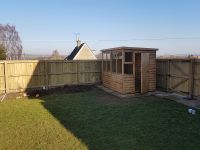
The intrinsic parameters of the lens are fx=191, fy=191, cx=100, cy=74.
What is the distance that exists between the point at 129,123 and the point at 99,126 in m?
0.94

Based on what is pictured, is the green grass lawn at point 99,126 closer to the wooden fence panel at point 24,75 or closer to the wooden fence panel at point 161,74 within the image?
the wooden fence panel at point 161,74

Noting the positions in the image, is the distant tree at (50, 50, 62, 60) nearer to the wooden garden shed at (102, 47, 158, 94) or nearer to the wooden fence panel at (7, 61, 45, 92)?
the wooden fence panel at (7, 61, 45, 92)

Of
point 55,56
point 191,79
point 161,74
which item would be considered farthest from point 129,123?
point 55,56

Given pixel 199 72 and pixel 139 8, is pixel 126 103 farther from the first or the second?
pixel 139 8

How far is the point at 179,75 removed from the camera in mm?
9758

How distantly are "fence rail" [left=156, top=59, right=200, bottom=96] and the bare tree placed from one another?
2591cm

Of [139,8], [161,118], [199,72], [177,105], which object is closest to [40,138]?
[161,118]

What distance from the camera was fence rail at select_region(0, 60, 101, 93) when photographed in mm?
11211

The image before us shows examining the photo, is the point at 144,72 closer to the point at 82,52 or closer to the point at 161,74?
the point at 161,74

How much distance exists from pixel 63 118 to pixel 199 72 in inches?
250

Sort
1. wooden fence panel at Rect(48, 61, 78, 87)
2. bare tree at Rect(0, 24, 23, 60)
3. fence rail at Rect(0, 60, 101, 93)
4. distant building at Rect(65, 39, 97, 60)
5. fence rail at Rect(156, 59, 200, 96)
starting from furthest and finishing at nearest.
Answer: bare tree at Rect(0, 24, 23, 60) → distant building at Rect(65, 39, 97, 60) → wooden fence panel at Rect(48, 61, 78, 87) → fence rail at Rect(0, 60, 101, 93) → fence rail at Rect(156, 59, 200, 96)

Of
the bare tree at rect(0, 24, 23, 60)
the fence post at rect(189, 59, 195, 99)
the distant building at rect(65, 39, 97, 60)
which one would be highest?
the bare tree at rect(0, 24, 23, 60)

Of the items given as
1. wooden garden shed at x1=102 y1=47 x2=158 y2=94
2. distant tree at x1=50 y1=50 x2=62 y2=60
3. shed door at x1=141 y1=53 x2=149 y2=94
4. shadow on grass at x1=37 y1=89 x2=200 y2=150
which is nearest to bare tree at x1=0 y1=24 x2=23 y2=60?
distant tree at x1=50 y1=50 x2=62 y2=60

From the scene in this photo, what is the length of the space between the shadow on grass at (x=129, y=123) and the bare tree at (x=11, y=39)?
86.7ft
